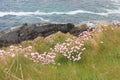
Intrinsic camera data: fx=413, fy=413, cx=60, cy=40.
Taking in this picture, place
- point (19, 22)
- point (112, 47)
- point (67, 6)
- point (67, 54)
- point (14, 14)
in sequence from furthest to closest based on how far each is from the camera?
point (67, 6), point (14, 14), point (19, 22), point (112, 47), point (67, 54)

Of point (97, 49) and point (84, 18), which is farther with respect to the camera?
point (84, 18)

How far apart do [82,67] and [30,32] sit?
15879mm

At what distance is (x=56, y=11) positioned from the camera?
115ft

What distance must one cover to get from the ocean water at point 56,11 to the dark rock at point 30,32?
5.84 metres

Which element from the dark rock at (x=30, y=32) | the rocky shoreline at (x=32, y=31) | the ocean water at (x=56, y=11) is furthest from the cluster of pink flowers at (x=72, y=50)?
the ocean water at (x=56, y=11)

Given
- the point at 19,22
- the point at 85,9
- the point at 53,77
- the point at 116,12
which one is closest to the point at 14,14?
the point at 19,22

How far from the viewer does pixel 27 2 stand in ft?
127

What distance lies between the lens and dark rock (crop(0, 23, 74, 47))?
23.5 meters

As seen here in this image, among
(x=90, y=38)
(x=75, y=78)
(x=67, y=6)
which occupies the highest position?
(x=75, y=78)

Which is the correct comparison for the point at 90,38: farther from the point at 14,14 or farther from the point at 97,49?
the point at 14,14

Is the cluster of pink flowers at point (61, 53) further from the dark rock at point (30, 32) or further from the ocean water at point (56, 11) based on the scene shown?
the ocean water at point (56, 11)

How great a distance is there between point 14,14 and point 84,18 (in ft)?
20.9

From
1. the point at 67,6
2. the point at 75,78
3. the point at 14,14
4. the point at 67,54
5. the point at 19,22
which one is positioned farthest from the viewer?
the point at 67,6

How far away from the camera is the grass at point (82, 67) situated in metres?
7.00
